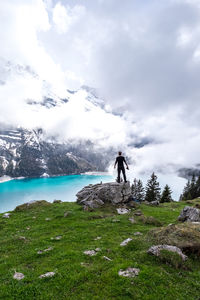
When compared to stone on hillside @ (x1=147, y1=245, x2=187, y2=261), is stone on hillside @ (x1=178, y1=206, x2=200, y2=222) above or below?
below

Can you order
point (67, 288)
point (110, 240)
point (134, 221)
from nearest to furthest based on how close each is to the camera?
point (67, 288), point (110, 240), point (134, 221)

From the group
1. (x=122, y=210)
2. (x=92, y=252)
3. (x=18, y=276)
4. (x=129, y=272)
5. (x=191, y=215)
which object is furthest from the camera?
(x=122, y=210)

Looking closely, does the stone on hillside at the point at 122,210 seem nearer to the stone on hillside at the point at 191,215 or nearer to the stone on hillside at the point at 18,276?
the stone on hillside at the point at 191,215

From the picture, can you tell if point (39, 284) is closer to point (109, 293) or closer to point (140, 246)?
point (109, 293)

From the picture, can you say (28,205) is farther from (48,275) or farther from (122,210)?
(48,275)

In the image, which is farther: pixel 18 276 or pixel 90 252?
pixel 90 252

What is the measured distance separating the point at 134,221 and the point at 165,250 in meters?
10.4

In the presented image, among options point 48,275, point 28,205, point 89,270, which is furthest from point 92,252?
point 28,205

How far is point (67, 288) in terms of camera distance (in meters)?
7.74

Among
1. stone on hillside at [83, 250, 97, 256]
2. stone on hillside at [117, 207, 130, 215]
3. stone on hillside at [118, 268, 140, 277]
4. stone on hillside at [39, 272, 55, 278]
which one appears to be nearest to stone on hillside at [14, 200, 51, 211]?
stone on hillside at [117, 207, 130, 215]

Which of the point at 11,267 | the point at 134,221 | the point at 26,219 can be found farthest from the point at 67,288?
the point at 26,219

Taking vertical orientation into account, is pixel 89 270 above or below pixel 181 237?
below

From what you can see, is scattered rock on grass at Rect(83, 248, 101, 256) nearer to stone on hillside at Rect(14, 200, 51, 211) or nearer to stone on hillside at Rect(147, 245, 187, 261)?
stone on hillside at Rect(147, 245, 187, 261)

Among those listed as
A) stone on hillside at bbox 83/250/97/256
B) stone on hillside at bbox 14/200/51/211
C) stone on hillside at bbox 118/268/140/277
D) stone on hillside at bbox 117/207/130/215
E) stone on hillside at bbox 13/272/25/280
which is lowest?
stone on hillside at bbox 117/207/130/215
